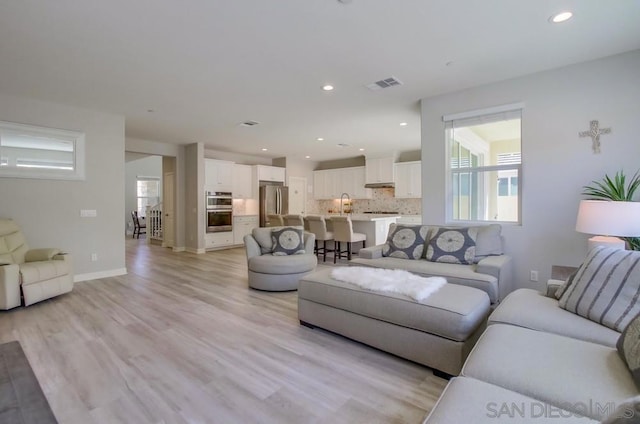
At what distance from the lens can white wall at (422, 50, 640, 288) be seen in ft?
10.3

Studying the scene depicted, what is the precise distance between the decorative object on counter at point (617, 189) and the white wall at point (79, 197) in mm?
6512

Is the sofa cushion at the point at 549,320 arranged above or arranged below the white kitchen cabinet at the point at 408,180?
below

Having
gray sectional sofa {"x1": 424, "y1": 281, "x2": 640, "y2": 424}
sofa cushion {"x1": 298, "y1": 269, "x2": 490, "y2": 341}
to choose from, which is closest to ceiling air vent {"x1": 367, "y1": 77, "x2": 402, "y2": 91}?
sofa cushion {"x1": 298, "y1": 269, "x2": 490, "y2": 341}

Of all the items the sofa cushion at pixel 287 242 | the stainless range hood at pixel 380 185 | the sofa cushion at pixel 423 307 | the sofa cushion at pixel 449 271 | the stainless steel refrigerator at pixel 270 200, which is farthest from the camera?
the stainless steel refrigerator at pixel 270 200

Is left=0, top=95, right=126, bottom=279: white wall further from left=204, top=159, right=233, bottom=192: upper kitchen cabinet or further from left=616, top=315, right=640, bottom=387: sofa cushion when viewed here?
left=616, top=315, right=640, bottom=387: sofa cushion

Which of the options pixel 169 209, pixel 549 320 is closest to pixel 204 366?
pixel 549 320

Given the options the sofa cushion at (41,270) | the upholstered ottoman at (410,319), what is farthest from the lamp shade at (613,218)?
the sofa cushion at (41,270)

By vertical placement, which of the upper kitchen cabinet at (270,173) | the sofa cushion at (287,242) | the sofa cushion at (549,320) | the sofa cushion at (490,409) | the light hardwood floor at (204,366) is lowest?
the light hardwood floor at (204,366)

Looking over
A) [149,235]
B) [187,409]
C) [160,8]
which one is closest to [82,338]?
[187,409]

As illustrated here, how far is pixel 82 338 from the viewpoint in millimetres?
2760

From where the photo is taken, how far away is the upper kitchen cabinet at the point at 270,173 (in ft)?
28.6

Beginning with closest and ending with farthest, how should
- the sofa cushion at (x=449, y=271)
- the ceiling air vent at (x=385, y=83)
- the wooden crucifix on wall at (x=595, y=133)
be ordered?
the sofa cushion at (x=449, y=271), the wooden crucifix on wall at (x=595, y=133), the ceiling air vent at (x=385, y=83)

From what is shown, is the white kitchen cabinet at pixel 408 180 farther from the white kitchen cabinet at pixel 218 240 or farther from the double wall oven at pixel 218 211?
the white kitchen cabinet at pixel 218 240

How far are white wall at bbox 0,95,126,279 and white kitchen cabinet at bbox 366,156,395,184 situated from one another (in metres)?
6.00
